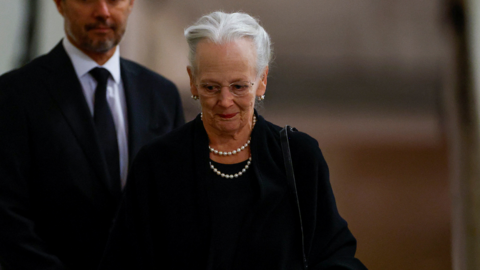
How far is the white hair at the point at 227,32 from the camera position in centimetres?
107

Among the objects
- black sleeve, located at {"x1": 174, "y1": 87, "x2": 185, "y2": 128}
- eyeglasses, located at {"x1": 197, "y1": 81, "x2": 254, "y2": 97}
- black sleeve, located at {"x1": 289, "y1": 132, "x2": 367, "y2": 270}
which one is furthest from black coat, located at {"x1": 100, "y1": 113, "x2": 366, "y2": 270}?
black sleeve, located at {"x1": 174, "y1": 87, "x2": 185, "y2": 128}

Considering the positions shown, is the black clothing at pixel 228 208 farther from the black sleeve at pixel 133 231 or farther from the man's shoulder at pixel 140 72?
the man's shoulder at pixel 140 72

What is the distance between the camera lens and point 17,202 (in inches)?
56.2

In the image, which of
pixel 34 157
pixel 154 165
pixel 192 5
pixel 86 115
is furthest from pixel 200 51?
pixel 192 5

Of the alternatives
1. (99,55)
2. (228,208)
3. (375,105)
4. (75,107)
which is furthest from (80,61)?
(375,105)

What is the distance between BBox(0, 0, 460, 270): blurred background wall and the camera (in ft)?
6.40

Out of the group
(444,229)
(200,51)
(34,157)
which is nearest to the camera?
(200,51)

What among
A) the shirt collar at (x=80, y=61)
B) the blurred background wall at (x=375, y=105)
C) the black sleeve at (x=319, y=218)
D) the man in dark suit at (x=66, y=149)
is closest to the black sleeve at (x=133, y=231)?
the man in dark suit at (x=66, y=149)

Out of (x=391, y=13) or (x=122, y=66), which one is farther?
(x=391, y=13)

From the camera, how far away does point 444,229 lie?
6.46ft

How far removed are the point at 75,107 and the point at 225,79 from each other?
26.6 inches

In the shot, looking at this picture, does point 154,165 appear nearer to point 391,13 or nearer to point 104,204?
point 104,204

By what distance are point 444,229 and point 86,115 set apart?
1.57 metres

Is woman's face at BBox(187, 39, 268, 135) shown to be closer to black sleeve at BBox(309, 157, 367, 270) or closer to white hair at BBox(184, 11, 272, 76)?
white hair at BBox(184, 11, 272, 76)
